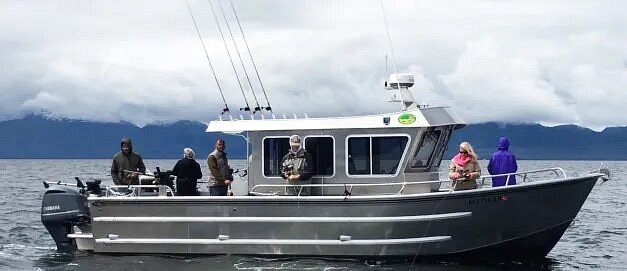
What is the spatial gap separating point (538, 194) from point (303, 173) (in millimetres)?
4418

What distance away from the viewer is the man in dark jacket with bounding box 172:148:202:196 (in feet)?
64.0

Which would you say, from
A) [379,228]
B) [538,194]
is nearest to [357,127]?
[379,228]

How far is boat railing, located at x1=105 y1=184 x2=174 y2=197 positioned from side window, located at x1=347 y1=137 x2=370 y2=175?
144 inches

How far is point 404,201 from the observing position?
58.8 ft

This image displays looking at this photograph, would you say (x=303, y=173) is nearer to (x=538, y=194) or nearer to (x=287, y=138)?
(x=287, y=138)

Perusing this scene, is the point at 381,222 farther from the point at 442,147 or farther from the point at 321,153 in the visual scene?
the point at 442,147

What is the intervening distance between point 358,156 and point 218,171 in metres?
2.85

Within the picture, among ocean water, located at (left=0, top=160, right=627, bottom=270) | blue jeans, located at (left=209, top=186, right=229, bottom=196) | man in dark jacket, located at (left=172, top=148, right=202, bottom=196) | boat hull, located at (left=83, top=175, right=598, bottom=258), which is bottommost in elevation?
ocean water, located at (left=0, top=160, right=627, bottom=270)

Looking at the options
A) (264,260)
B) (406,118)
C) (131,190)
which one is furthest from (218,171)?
(406,118)

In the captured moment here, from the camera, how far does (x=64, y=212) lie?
20.1 meters

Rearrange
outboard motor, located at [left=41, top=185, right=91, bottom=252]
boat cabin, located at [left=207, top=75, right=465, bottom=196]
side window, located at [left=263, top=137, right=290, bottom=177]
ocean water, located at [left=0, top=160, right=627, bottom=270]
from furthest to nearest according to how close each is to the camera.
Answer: outboard motor, located at [left=41, top=185, right=91, bottom=252] → side window, located at [left=263, top=137, right=290, bottom=177] → boat cabin, located at [left=207, top=75, right=465, bottom=196] → ocean water, located at [left=0, top=160, right=627, bottom=270]

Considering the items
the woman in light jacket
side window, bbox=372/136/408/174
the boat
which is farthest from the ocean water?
side window, bbox=372/136/408/174

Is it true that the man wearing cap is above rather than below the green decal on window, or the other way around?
below

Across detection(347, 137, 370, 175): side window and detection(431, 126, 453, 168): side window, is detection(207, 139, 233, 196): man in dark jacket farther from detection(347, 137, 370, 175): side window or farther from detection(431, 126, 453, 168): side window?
detection(431, 126, 453, 168): side window
